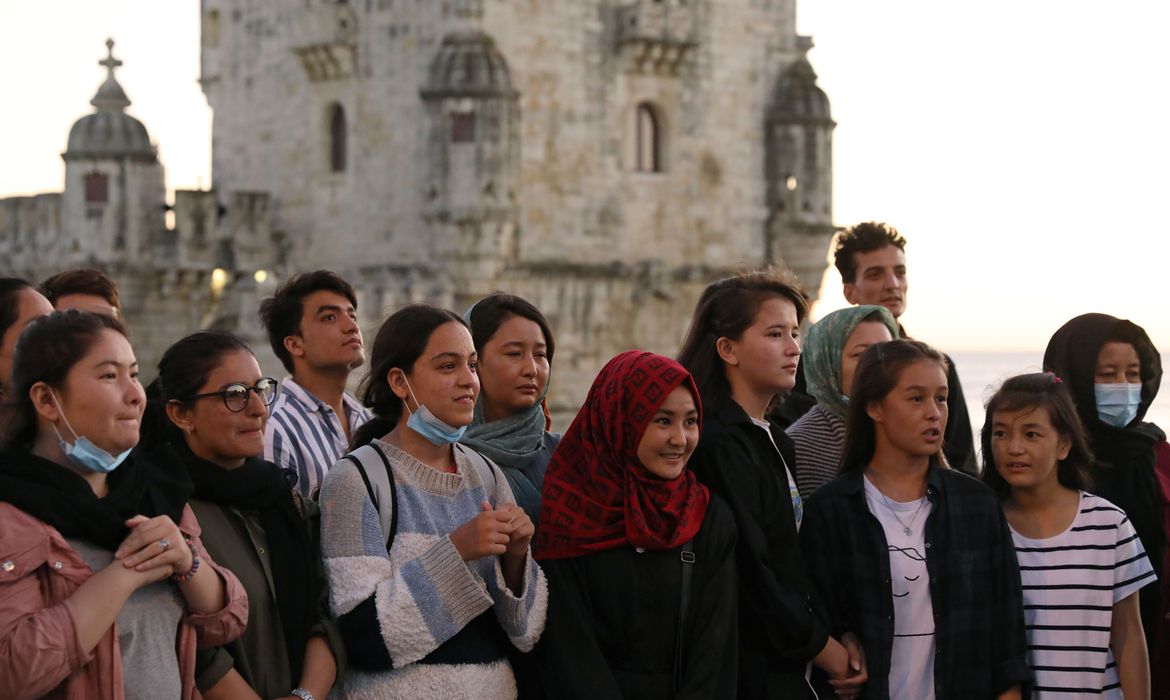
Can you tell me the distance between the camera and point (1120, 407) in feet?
21.3

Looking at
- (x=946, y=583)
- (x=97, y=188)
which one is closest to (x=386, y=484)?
(x=946, y=583)

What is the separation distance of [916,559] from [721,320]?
1.15 m

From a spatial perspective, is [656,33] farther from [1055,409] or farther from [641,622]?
[641,622]

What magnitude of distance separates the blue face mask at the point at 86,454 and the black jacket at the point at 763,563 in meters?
2.11

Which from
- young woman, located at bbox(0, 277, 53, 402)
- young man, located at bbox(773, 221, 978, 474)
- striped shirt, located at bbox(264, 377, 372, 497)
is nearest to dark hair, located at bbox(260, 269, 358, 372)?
striped shirt, located at bbox(264, 377, 372, 497)

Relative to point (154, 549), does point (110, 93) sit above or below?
above

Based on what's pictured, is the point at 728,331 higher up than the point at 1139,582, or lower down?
higher up

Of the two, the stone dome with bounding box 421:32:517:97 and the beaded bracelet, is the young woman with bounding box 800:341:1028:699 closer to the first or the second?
the beaded bracelet

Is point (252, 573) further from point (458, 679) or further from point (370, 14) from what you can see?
point (370, 14)

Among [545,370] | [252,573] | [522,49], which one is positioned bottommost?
[252,573]

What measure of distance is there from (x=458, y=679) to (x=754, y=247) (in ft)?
74.0

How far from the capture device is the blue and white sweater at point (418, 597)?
201 inches

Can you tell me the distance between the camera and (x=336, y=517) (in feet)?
17.0

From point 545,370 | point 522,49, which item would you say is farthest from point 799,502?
point 522,49
